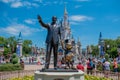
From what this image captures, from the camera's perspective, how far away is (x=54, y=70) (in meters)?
12.4

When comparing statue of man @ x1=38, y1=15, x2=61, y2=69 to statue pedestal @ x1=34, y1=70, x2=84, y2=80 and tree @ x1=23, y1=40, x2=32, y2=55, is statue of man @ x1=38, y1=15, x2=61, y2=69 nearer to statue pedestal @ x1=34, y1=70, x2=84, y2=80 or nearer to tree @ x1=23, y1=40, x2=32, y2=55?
statue pedestal @ x1=34, y1=70, x2=84, y2=80

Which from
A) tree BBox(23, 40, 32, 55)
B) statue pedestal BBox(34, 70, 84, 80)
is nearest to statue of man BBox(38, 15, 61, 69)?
statue pedestal BBox(34, 70, 84, 80)

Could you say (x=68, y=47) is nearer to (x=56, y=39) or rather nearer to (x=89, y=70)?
(x=56, y=39)

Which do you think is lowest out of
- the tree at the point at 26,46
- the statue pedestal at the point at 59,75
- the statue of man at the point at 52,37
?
the statue pedestal at the point at 59,75

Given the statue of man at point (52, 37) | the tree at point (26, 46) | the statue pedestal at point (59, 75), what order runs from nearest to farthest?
the statue pedestal at point (59, 75), the statue of man at point (52, 37), the tree at point (26, 46)

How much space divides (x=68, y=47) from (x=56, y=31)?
3.32 feet

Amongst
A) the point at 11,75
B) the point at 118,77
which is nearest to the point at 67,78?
the point at 118,77

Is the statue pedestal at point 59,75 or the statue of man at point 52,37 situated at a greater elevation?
the statue of man at point 52,37

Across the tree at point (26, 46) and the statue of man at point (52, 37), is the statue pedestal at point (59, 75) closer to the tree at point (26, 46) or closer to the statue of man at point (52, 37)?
the statue of man at point (52, 37)

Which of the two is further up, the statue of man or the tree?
the tree

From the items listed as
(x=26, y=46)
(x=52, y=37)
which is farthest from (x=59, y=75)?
(x=26, y=46)

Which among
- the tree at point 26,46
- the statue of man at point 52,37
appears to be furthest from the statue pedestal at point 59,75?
the tree at point 26,46

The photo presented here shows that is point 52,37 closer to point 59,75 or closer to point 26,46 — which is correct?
point 59,75

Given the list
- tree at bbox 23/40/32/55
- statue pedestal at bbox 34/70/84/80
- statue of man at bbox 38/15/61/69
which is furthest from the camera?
tree at bbox 23/40/32/55
